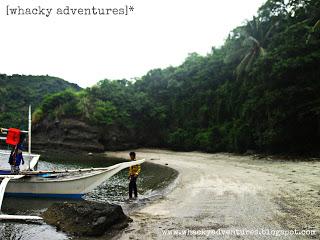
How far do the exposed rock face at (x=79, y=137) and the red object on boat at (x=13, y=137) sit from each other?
97.3ft

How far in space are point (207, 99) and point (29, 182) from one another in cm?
2799

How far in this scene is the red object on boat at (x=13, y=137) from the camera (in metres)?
13.0

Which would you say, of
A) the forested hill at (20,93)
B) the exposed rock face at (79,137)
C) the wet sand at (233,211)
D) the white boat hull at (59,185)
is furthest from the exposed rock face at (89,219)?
the forested hill at (20,93)

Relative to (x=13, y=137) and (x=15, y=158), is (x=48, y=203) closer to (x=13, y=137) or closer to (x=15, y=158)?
(x=15, y=158)

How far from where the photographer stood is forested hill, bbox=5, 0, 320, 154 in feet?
72.1

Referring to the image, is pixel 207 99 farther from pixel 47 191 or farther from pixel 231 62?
pixel 47 191

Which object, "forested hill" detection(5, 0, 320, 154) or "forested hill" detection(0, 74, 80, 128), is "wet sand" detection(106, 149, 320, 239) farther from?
"forested hill" detection(0, 74, 80, 128)

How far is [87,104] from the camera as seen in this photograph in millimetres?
44594

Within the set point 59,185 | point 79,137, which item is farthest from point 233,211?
point 79,137

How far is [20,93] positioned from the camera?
6334cm

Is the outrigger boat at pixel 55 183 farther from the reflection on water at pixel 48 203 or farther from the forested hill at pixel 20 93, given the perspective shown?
the forested hill at pixel 20 93

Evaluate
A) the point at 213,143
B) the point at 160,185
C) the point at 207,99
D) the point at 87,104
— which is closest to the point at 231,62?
the point at 207,99

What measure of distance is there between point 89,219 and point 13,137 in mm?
7308

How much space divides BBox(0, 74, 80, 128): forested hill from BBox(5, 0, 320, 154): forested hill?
8.84 m
